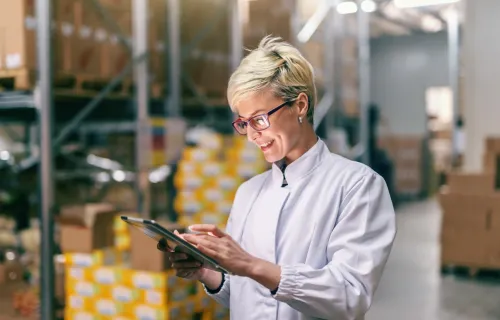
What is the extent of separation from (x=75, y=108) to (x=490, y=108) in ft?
15.5

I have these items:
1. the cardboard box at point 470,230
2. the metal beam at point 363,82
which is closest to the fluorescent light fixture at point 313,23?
the metal beam at point 363,82

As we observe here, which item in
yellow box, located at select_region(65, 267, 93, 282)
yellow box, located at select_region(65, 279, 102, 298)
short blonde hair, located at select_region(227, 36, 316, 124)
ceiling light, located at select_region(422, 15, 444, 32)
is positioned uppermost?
ceiling light, located at select_region(422, 15, 444, 32)

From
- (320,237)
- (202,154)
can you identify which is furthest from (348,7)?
(320,237)

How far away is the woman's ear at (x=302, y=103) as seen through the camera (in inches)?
60.3

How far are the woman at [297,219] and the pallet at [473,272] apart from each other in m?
5.16

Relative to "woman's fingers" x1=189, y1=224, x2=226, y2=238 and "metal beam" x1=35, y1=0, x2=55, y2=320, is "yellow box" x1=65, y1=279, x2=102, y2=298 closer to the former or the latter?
"metal beam" x1=35, y1=0, x2=55, y2=320

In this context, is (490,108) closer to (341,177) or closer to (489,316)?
(489,316)

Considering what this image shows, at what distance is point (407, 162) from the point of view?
1293 centimetres

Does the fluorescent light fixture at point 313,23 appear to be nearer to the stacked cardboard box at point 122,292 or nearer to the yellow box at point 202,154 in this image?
the yellow box at point 202,154

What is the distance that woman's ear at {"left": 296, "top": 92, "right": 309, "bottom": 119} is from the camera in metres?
1.53

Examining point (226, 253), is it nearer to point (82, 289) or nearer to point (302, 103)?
point (302, 103)

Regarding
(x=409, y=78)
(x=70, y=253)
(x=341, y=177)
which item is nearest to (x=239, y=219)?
(x=341, y=177)

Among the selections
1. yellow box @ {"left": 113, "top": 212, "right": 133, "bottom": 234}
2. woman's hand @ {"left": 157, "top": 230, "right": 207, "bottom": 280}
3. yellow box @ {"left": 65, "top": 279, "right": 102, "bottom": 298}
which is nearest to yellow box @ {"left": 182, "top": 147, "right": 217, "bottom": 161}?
yellow box @ {"left": 113, "top": 212, "right": 133, "bottom": 234}

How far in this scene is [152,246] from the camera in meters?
3.53
